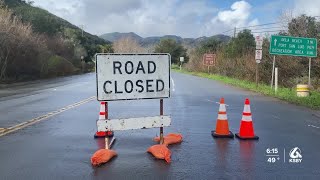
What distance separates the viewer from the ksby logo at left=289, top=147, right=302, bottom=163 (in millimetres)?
7878

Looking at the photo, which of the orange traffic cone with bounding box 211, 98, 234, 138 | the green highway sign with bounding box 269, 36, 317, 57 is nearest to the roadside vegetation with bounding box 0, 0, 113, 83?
the green highway sign with bounding box 269, 36, 317, 57

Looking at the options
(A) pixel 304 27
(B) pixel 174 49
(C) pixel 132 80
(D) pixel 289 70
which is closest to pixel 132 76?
(C) pixel 132 80

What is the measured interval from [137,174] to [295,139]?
4.54 metres

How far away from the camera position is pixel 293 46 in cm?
2458

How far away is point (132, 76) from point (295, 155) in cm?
336

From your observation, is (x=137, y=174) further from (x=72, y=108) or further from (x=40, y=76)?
(x=40, y=76)

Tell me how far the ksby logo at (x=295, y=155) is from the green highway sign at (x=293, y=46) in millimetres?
16553

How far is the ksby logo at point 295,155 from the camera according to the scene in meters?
7.88

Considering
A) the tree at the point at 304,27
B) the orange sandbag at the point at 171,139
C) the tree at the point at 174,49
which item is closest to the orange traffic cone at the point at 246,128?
the orange sandbag at the point at 171,139

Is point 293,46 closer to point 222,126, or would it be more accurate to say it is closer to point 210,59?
point 222,126

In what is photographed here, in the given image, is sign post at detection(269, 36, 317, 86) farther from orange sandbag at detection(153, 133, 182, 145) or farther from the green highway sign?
orange sandbag at detection(153, 133, 182, 145)

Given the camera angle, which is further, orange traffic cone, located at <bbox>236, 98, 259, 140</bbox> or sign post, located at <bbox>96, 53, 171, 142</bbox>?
orange traffic cone, located at <bbox>236, 98, 259, 140</bbox>

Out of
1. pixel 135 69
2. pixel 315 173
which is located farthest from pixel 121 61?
pixel 315 173

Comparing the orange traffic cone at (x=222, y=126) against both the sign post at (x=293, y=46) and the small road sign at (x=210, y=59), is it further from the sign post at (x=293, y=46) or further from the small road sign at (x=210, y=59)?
the small road sign at (x=210, y=59)
